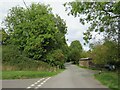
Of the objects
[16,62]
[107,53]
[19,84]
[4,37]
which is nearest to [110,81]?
[19,84]

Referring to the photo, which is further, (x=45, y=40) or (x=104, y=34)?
(x=45, y=40)

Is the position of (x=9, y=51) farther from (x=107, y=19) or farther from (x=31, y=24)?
(x=107, y=19)

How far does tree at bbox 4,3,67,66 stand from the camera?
56906 mm

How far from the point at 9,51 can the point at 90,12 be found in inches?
969

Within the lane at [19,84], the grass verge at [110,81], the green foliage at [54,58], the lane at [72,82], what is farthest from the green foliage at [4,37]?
the lane at [19,84]

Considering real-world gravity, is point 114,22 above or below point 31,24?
below

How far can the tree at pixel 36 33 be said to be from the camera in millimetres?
56906

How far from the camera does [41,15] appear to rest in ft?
193

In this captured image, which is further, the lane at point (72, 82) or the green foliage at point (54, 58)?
the green foliage at point (54, 58)

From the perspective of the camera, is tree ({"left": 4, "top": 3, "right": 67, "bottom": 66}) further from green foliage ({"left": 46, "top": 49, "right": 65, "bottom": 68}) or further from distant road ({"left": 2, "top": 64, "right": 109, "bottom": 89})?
distant road ({"left": 2, "top": 64, "right": 109, "bottom": 89})

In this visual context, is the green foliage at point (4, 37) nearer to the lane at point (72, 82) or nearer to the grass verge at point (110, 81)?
the lane at point (72, 82)

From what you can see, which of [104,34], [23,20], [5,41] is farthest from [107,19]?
[5,41]

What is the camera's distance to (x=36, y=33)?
5706 cm

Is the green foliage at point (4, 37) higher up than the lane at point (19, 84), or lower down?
higher up
